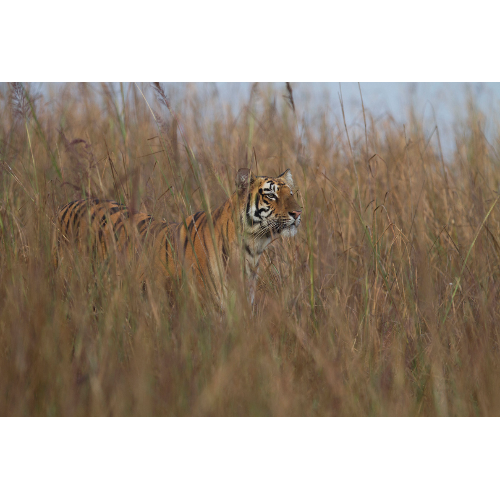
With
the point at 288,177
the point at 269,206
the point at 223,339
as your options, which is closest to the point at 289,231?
the point at 269,206

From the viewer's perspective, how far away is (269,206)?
3271 mm

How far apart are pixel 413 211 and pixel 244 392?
158cm

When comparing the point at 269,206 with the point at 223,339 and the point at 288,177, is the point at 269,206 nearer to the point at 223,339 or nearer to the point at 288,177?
the point at 288,177

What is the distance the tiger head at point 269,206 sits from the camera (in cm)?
317

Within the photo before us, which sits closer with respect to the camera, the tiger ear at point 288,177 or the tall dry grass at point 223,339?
the tall dry grass at point 223,339

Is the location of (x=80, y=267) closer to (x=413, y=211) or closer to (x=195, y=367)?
(x=195, y=367)

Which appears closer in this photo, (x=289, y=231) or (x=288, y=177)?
(x=289, y=231)

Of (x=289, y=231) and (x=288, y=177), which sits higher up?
(x=288, y=177)

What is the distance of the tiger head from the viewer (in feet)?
10.4

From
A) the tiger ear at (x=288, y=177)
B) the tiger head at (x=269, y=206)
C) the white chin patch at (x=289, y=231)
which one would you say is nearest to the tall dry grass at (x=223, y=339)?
the white chin patch at (x=289, y=231)

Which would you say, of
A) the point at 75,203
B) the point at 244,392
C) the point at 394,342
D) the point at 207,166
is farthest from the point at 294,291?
the point at 75,203

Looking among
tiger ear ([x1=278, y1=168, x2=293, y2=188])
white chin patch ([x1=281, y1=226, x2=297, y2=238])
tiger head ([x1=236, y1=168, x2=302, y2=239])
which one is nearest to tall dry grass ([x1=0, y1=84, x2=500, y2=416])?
white chin patch ([x1=281, y1=226, x2=297, y2=238])

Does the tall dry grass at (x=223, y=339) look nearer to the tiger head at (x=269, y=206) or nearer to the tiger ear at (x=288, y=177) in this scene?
the tiger head at (x=269, y=206)

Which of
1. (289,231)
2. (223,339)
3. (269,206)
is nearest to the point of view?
(223,339)
